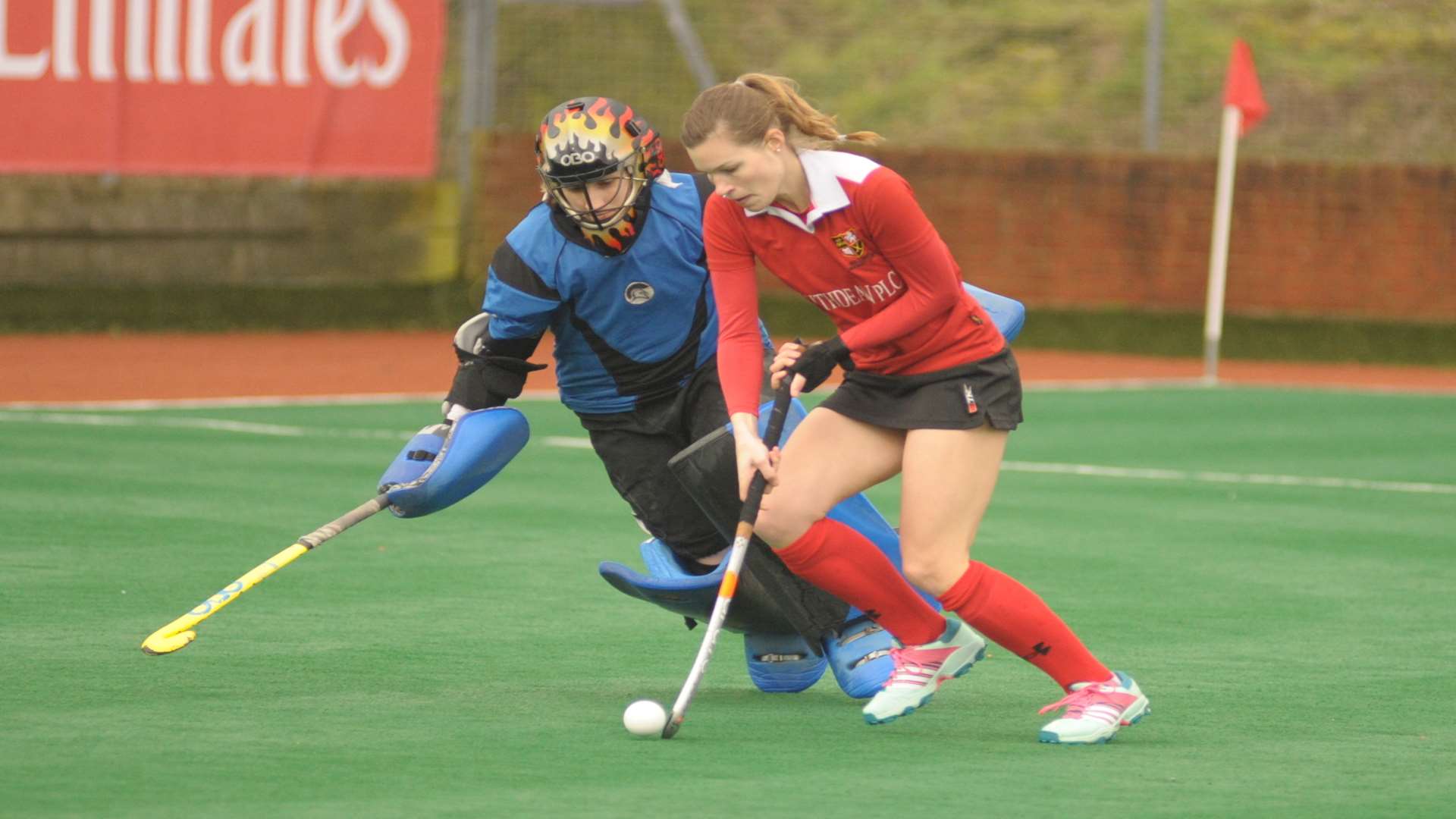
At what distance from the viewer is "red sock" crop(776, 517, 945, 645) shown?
5312 mm

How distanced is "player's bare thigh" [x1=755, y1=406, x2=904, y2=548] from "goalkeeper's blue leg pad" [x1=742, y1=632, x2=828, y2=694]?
0.61 meters

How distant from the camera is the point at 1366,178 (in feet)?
56.2

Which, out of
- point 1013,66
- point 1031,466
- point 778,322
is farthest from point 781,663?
point 1013,66

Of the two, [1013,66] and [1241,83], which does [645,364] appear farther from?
[1013,66]

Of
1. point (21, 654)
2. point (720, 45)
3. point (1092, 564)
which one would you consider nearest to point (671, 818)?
point (21, 654)

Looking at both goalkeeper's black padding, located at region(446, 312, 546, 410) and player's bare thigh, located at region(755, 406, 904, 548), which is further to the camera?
goalkeeper's black padding, located at region(446, 312, 546, 410)

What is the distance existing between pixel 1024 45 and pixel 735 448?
15756mm

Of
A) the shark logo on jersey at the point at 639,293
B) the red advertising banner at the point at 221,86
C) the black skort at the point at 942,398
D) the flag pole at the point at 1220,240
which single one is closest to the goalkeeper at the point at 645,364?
the shark logo on jersey at the point at 639,293

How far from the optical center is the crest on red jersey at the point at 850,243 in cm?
514

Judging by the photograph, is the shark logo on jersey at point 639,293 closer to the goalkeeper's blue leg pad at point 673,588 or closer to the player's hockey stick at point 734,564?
the player's hockey stick at point 734,564

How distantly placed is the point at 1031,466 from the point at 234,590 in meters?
6.19

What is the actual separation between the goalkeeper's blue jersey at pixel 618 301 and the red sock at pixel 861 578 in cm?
71

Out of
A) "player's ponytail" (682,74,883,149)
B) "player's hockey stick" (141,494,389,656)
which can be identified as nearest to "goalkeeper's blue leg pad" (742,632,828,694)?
"player's hockey stick" (141,494,389,656)

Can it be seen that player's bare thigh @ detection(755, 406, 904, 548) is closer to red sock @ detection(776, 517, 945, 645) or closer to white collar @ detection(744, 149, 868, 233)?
red sock @ detection(776, 517, 945, 645)
